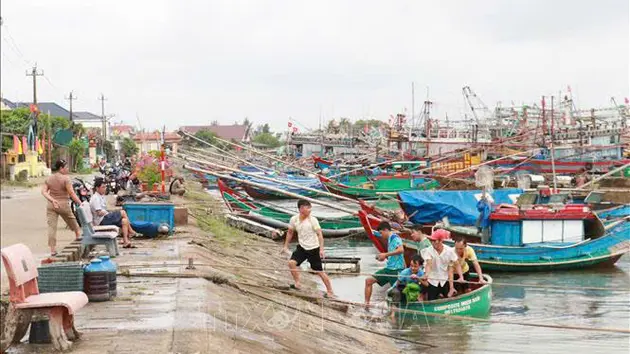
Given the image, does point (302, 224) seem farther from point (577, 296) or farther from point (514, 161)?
point (514, 161)

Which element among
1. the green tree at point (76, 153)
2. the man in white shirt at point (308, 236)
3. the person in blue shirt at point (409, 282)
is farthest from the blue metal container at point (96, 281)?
the green tree at point (76, 153)

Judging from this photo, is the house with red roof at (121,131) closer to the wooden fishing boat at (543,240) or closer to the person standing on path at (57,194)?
the wooden fishing boat at (543,240)

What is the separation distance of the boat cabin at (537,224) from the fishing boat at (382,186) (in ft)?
68.5

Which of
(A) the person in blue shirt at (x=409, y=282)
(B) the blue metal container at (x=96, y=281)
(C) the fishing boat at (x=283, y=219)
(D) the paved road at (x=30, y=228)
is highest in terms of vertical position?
(B) the blue metal container at (x=96, y=281)

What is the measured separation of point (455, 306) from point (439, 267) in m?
0.71

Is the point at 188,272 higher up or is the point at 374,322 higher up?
the point at 188,272

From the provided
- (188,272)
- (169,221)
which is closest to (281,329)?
(188,272)

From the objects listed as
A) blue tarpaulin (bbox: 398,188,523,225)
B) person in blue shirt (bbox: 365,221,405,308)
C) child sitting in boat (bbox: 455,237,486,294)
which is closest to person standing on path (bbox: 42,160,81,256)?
person in blue shirt (bbox: 365,221,405,308)

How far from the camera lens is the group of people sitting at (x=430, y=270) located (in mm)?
13008

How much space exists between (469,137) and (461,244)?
47.2 meters

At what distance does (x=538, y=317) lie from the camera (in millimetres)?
15375

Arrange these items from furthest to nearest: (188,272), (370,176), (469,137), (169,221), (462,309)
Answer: (469,137), (370,176), (169,221), (462,309), (188,272)

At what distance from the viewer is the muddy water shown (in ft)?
41.5

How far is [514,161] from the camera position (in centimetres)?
5009
